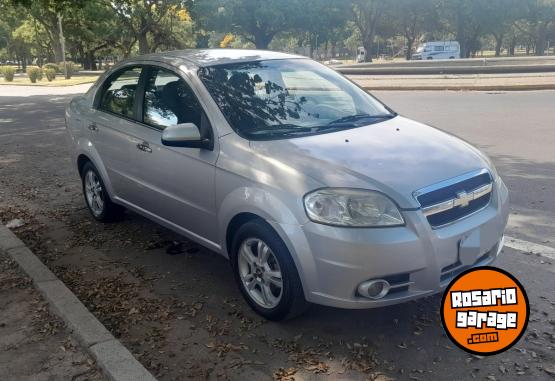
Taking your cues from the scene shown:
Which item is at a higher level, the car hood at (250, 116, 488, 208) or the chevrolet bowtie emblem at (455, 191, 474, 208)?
the car hood at (250, 116, 488, 208)

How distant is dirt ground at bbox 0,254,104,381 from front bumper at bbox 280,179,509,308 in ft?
4.38

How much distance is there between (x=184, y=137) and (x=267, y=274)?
43.5 inches

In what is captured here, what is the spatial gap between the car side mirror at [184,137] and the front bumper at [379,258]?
3.32 ft

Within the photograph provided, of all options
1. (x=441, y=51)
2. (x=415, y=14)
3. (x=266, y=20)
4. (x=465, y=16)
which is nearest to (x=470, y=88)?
(x=266, y=20)

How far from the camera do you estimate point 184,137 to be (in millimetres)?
3791

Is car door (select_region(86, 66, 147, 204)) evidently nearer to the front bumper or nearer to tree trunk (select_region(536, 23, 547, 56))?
the front bumper

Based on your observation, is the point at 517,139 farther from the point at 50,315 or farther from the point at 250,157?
the point at 50,315

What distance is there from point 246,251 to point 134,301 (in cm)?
99

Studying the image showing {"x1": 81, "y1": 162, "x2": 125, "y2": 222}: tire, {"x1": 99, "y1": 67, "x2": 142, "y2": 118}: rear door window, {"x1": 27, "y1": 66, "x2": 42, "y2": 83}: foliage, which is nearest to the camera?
{"x1": 99, "y1": 67, "x2": 142, "y2": 118}: rear door window

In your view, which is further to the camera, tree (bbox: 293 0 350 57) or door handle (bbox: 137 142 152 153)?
tree (bbox: 293 0 350 57)

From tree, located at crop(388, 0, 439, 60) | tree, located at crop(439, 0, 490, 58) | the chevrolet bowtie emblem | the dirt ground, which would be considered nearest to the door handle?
the dirt ground

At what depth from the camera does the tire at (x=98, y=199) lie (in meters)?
5.54

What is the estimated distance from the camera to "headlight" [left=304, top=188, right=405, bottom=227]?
10.1 feet

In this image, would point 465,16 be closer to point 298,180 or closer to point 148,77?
point 148,77
